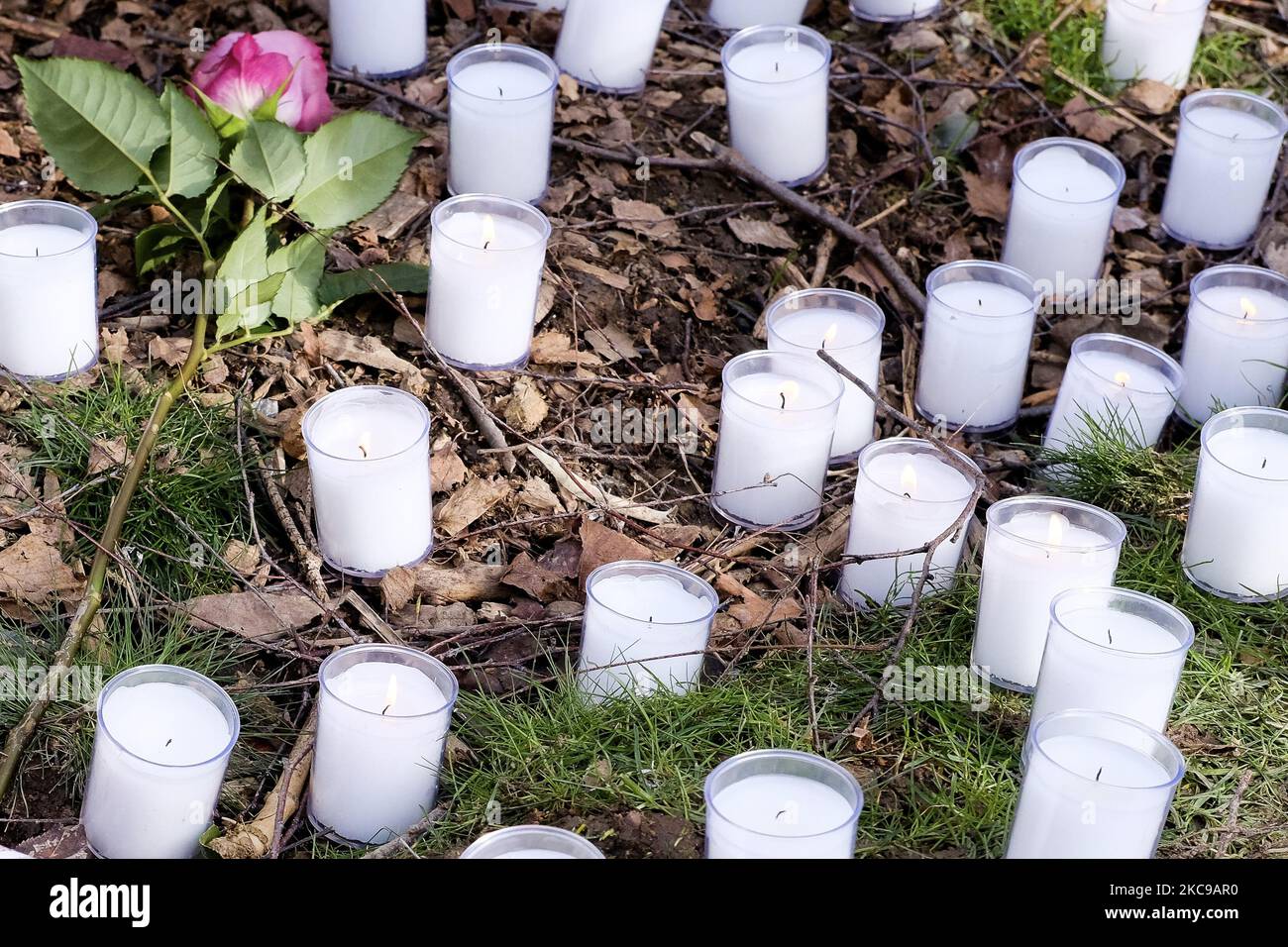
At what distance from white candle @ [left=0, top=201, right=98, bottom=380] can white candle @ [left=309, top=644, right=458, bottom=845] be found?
3.41 feet

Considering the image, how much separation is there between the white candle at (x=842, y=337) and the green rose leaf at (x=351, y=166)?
85 cm

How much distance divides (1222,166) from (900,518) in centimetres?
159

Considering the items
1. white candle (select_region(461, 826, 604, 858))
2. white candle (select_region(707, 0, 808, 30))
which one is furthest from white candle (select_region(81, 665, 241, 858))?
white candle (select_region(707, 0, 808, 30))

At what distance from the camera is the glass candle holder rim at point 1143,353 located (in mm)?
3344

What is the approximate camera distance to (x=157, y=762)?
2.38 meters

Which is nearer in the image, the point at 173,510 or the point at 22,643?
the point at 22,643

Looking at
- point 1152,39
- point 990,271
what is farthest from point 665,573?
point 1152,39

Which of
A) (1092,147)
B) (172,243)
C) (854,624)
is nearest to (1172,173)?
(1092,147)

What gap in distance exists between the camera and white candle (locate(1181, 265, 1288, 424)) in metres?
3.53

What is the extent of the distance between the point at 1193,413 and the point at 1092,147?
701mm

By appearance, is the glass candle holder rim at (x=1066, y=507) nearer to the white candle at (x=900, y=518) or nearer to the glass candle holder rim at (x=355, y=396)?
the white candle at (x=900, y=518)

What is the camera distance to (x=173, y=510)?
9.91ft
